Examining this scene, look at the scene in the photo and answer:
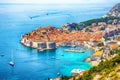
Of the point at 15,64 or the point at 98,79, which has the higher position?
the point at 98,79

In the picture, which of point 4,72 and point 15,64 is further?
point 15,64

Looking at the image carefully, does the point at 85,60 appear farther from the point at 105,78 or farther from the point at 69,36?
the point at 105,78

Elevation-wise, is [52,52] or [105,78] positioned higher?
[105,78]

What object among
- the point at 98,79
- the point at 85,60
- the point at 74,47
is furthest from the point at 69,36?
the point at 98,79

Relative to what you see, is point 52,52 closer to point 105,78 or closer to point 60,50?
point 60,50

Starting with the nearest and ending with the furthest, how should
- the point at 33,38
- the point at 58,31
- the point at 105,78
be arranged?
the point at 105,78, the point at 33,38, the point at 58,31

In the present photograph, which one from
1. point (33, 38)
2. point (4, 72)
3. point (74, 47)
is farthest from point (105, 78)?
point (33, 38)

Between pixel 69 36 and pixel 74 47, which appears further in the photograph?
pixel 69 36

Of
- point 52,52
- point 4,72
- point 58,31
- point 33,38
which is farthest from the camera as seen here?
point 58,31

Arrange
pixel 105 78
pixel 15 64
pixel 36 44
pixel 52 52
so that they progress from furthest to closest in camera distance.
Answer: pixel 36 44
pixel 52 52
pixel 15 64
pixel 105 78
